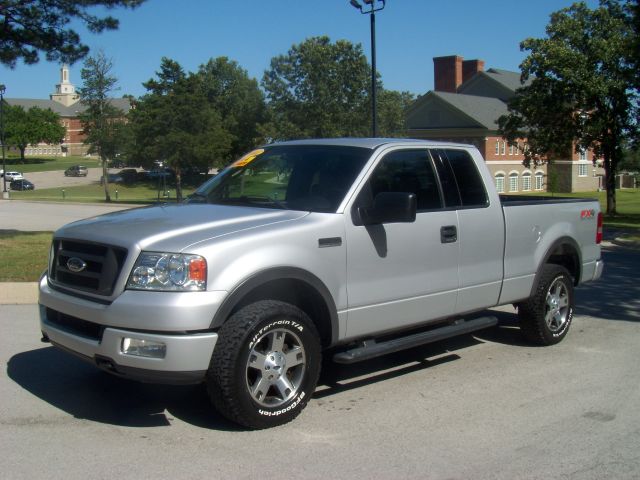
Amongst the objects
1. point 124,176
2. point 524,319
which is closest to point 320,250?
point 524,319

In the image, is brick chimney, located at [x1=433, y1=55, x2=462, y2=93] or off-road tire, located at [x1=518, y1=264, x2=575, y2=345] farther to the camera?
brick chimney, located at [x1=433, y1=55, x2=462, y2=93]

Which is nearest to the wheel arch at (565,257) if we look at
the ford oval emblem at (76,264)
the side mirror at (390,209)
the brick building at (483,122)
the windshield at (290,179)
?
the side mirror at (390,209)

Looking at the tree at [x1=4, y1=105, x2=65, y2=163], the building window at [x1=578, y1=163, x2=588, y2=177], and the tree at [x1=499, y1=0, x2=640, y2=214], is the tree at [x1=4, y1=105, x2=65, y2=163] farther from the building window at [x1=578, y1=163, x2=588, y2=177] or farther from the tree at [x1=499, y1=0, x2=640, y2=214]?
the tree at [x1=499, y1=0, x2=640, y2=214]

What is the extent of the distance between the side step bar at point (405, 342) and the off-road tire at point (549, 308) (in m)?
0.84

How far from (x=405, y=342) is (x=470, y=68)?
7525cm

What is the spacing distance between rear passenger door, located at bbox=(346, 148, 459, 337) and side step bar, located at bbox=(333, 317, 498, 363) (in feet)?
0.39

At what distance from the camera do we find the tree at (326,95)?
191 feet

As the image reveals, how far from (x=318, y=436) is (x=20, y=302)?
589cm

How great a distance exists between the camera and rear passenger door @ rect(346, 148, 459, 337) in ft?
17.1

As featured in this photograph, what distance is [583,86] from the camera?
32.0 metres

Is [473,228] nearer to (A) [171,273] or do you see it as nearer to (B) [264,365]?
(B) [264,365]

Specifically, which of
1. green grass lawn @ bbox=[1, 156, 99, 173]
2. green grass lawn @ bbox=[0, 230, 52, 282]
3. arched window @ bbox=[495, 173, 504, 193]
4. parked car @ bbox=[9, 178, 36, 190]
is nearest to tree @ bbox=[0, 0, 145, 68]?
green grass lawn @ bbox=[0, 230, 52, 282]

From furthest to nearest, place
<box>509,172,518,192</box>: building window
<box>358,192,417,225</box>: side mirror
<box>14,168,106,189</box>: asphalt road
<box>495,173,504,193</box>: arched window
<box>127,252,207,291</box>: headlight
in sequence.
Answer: <box>14,168,106,189</box>: asphalt road → <box>509,172,518,192</box>: building window → <box>495,173,504,193</box>: arched window → <box>358,192,417,225</box>: side mirror → <box>127,252,207,291</box>: headlight

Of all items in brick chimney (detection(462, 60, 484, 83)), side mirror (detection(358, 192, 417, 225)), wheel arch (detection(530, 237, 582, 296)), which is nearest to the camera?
side mirror (detection(358, 192, 417, 225))
